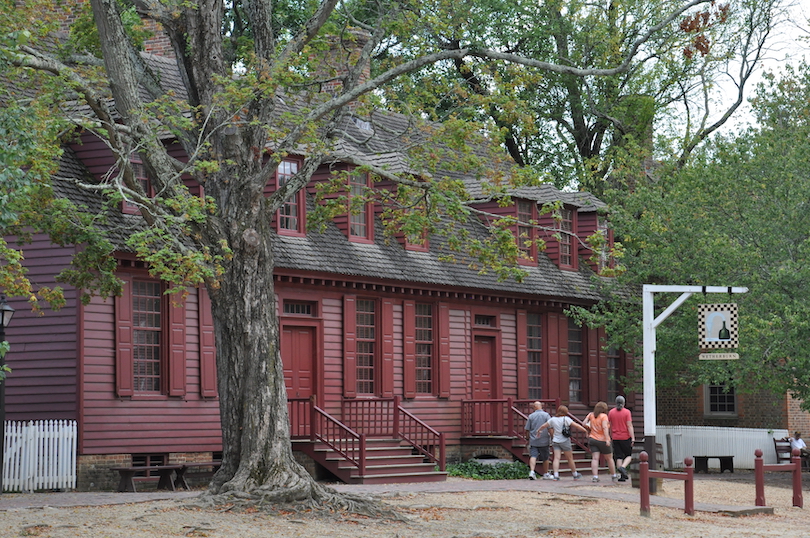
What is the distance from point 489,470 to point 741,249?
7.11m

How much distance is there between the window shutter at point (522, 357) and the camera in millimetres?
29469

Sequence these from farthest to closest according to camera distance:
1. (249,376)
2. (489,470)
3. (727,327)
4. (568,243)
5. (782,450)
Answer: (568,243) < (782,450) < (489,470) < (727,327) < (249,376)

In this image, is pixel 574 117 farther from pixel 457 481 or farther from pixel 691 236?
pixel 457 481

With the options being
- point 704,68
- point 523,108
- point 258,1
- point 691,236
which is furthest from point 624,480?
point 704,68

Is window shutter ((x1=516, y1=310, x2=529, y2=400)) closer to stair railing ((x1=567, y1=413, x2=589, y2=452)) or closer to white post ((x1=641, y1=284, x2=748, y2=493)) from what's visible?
stair railing ((x1=567, y1=413, x2=589, y2=452))

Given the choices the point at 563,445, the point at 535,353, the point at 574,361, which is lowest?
the point at 563,445

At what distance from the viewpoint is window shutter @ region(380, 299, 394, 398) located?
26062mm

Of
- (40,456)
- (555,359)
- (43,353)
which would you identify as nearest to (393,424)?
(555,359)

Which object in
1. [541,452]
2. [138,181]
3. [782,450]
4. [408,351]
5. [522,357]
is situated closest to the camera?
[138,181]

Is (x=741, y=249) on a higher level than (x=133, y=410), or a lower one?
higher

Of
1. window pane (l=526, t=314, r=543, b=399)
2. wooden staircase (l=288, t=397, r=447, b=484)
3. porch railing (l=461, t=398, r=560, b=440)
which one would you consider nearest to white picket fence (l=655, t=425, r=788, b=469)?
window pane (l=526, t=314, r=543, b=399)

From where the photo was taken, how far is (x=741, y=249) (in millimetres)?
26188

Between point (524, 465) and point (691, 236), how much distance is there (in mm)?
6782

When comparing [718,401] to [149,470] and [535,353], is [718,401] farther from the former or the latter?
[149,470]
